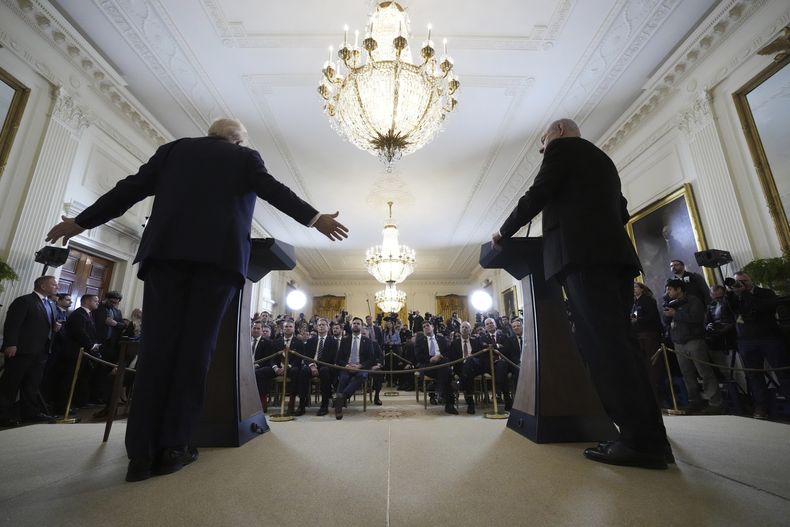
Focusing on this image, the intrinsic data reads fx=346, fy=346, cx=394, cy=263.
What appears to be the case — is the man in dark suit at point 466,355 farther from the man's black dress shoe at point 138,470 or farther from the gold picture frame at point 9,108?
the gold picture frame at point 9,108

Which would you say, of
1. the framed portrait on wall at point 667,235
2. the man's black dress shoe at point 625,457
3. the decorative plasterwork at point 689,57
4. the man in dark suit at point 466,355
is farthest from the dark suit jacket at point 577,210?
the decorative plasterwork at point 689,57

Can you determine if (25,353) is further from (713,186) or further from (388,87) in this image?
(713,186)

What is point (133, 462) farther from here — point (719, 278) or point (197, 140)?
point (719, 278)

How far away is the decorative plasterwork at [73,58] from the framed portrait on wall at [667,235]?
8.16 metres

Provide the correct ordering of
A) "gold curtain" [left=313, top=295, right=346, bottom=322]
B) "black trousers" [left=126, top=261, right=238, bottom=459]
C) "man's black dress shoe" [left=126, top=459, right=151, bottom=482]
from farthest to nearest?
"gold curtain" [left=313, top=295, right=346, bottom=322]
"black trousers" [left=126, top=261, right=238, bottom=459]
"man's black dress shoe" [left=126, top=459, right=151, bottom=482]

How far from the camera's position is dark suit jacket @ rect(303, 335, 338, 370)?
215 inches

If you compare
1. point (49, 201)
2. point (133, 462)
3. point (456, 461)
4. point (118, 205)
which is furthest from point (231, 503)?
point (49, 201)

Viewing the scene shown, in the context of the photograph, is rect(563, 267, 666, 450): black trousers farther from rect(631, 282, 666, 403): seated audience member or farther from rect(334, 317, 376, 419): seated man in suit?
rect(334, 317, 376, 419): seated man in suit

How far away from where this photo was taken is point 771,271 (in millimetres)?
3498

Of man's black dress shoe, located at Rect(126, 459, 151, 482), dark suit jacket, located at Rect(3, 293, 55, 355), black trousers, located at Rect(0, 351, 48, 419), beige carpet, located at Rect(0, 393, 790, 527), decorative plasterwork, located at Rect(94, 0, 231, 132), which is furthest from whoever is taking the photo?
decorative plasterwork, located at Rect(94, 0, 231, 132)

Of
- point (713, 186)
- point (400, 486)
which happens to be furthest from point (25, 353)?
point (713, 186)

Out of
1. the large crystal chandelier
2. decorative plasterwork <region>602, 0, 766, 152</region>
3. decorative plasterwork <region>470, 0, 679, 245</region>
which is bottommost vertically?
the large crystal chandelier

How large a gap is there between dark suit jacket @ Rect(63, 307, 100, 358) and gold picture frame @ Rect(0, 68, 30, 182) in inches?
67.5

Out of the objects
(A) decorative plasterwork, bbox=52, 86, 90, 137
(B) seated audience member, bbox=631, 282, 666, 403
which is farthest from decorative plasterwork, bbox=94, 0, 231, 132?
(B) seated audience member, bbox=631, 282, 666, 403
